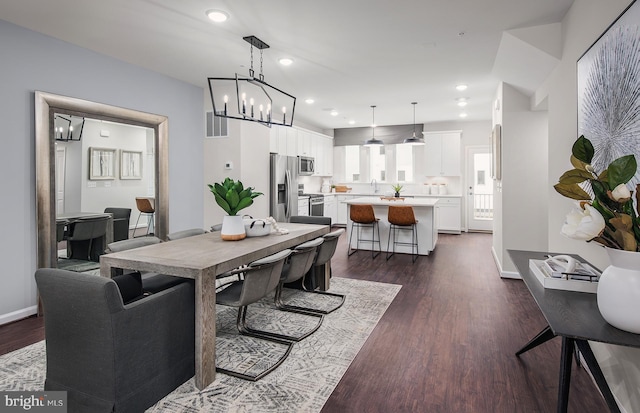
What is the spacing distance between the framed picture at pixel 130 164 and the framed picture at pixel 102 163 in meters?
0.10

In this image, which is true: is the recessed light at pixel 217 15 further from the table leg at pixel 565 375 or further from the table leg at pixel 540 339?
the table leg at pixel 540 339

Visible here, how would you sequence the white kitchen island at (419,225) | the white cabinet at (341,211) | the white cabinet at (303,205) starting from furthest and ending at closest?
1. the white cabinet at (341,211)
2. the white cabinet at (303,205)
3. the white kitchen island at (419,225)

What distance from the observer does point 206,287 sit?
2172mm

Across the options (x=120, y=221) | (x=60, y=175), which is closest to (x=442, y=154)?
(x=120, y=221)

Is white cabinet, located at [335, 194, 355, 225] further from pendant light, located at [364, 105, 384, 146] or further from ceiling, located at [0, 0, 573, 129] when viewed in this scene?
ceiling, located at [0, 0, 573, 129]

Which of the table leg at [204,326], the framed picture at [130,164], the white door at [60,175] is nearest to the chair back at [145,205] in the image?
the framed picture at [130,164]

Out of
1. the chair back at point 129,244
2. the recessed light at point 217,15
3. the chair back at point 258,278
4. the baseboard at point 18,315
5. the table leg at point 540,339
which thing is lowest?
the baseboard at point 18,315

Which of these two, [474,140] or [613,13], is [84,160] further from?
[474,140]

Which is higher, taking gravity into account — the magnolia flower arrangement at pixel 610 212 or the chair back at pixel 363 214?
the magnolia flower arrangement at pixel 610 212

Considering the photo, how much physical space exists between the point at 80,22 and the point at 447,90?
481 centimetres

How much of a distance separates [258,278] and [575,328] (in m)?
1.84

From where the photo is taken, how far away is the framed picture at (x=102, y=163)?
13.3 ft

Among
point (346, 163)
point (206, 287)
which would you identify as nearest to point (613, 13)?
point (206, 287)

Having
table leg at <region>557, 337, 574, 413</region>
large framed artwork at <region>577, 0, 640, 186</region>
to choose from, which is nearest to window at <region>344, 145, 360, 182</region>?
large framed artwork at <region>577, 0, 640, 186</region>
